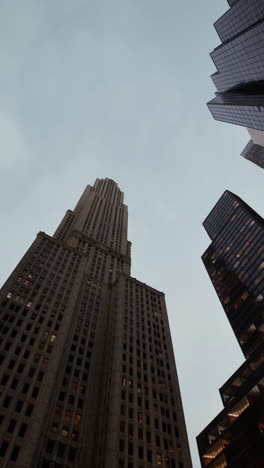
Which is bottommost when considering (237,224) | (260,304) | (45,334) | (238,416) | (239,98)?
(45,334)

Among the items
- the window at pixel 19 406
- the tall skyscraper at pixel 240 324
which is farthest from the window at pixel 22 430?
the tall skyscraper at pixel 240 324

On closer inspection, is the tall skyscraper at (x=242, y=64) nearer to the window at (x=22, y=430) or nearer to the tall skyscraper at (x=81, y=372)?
the tall skyscraper at (x=81, y=372)

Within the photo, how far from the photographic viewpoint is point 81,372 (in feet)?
233

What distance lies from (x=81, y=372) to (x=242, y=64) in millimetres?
111897

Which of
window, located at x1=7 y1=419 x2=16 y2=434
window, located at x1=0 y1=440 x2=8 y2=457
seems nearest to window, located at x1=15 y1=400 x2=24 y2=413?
window, located at x1=7 y1=419 x2=16 y2=434

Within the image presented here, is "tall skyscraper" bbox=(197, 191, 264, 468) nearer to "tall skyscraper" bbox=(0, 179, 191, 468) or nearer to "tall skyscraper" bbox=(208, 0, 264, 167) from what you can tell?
"tall skyscraper" bbox=(0, 179, 191, 468)

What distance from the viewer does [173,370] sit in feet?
263

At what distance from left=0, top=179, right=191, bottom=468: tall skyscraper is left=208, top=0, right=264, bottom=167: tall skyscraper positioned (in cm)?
7193

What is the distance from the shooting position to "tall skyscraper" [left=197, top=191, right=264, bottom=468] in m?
55.2

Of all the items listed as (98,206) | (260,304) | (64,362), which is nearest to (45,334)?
(64,362)

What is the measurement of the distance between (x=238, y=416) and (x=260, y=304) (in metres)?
40.3

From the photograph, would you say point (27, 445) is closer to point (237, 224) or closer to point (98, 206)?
point (237, 224)

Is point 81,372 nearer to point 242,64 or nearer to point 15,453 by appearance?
point 15,453

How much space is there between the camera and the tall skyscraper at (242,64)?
10061 cm
